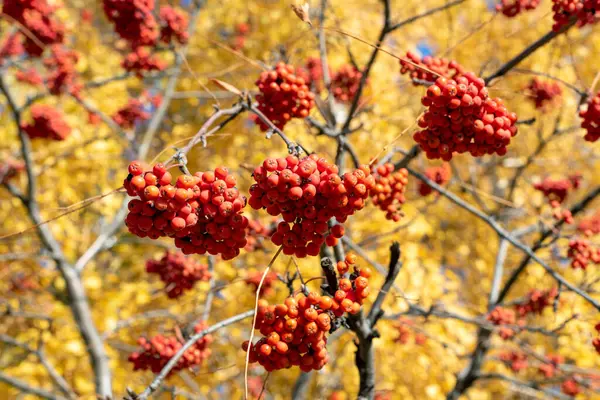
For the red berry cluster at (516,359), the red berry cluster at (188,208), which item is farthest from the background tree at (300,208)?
the red berry cluster at (516,359)

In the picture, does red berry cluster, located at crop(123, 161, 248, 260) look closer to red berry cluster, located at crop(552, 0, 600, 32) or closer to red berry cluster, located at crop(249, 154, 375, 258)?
red berry cluster, located at crop(249, 154, 375, 258)

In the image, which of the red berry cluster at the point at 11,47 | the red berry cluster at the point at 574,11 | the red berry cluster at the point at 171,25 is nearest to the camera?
the red berry cluster at the point at 574,11

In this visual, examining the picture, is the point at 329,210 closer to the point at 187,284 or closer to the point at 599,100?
the point at 599,100

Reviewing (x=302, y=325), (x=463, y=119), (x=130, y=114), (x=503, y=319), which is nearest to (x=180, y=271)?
(x=302, y=325)

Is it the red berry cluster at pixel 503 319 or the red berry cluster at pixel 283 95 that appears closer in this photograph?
the red berry cluster at pixel 283 95

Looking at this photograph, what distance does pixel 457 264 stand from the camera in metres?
6.80

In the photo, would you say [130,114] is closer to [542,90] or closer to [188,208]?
[542,90]

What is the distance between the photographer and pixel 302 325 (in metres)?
1.50

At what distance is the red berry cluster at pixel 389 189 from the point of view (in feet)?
7.39

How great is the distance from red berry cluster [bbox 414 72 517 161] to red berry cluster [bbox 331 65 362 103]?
170 centimetres

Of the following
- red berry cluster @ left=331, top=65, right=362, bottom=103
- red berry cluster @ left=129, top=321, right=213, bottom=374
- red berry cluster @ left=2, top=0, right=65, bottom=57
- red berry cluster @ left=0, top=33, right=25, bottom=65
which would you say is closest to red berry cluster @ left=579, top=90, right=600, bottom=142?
red berry cluster @ left=331, top=65, right=362, bottom=103

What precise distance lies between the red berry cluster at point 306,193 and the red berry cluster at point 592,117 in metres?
1.31

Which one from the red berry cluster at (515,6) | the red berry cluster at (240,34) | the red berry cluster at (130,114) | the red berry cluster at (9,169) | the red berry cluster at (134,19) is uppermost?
the red berry cluster at (240,34)

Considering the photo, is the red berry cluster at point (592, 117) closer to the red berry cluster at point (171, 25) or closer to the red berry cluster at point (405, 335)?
the red berry cluster at point (405, 335)
